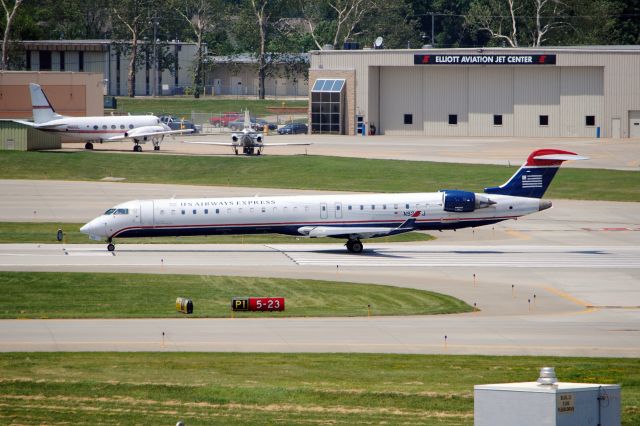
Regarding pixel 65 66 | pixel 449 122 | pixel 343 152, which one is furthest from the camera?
pixel 65 66

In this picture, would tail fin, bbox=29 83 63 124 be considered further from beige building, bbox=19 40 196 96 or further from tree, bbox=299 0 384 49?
tree, bbox=299 0 384 49

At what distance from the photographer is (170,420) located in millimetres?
23844

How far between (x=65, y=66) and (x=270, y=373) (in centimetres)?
11810

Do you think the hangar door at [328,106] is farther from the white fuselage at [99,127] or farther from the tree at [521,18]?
the tree at [521,18]

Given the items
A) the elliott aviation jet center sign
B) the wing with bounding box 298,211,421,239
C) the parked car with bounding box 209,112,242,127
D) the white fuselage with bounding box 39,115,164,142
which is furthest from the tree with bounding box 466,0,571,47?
the wing with bounding box 298,211,421,239

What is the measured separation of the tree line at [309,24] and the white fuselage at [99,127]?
36.2 m

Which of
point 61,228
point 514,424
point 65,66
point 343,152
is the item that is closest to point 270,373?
point 514,424

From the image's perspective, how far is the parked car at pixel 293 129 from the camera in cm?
11456

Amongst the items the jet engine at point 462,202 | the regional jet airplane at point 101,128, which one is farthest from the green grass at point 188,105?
the jet engine at point 462,202

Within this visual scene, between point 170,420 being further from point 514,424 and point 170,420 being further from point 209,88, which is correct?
point 209,88

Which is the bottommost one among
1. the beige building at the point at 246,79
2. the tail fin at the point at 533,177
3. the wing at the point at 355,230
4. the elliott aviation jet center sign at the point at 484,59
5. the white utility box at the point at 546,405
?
the white utility box at the point at 546,405

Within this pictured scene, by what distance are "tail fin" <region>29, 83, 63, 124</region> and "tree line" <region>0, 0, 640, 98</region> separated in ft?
124

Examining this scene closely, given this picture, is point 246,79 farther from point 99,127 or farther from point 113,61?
point 99,127

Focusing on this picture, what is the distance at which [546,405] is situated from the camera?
17.3m
